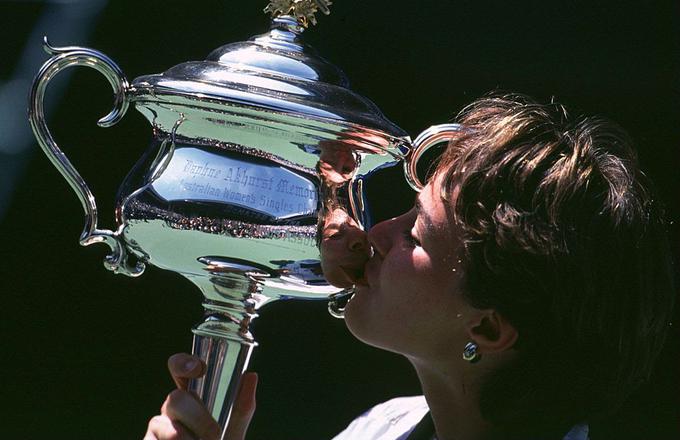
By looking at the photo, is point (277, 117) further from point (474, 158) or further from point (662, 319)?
point (662, 319)

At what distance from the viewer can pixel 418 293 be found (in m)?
1.16

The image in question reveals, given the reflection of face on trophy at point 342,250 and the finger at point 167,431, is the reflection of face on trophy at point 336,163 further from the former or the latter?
the finger at point 167,431

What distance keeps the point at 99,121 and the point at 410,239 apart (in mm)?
312

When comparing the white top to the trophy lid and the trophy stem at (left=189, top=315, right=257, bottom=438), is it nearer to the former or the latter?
the trophy stem at (left=189, top=315, right=257, bottom=438)

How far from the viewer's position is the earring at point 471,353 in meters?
1.16

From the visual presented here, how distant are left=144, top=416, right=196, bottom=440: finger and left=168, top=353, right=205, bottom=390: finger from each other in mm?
40

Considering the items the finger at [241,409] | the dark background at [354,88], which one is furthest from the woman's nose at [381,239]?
the dark background at [354,88]

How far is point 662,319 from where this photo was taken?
47.8 inches

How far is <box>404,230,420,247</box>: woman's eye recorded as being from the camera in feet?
3.88

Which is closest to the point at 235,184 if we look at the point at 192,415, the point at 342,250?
the point at 342,250

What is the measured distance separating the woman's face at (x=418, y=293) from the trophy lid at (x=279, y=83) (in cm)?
9

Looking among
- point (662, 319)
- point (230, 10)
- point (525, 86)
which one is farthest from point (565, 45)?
point (662, 319)

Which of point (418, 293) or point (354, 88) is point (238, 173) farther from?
point (354, 88)

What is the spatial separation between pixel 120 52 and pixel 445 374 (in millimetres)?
1511
